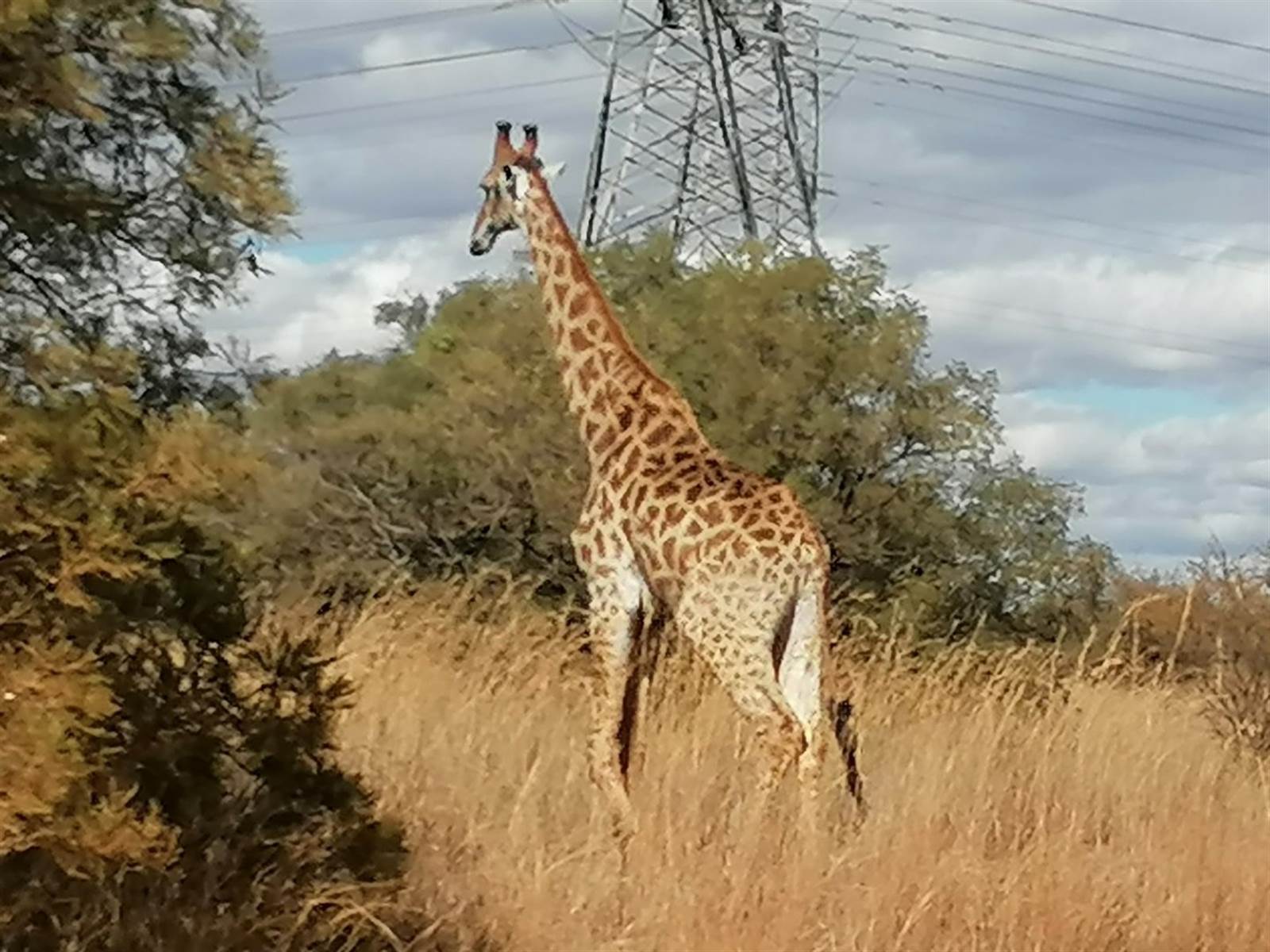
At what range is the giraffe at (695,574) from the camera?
953cm

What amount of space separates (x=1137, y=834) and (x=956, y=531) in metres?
8.53

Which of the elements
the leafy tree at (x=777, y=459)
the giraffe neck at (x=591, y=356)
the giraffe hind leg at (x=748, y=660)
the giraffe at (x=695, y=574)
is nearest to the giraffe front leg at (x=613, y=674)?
the giraffe at (x=695, y=574)

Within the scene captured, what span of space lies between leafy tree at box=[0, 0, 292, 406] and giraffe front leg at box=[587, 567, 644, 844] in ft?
12.4

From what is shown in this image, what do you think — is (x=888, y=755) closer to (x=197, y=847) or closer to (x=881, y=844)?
(x=881, y=844)

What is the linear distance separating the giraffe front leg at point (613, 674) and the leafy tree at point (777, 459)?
6893 mm

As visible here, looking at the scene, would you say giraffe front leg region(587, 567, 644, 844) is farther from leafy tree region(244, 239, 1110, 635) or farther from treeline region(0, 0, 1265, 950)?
leafy tree region(244, 239, 1110, 635)

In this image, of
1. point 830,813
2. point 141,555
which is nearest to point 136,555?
point 141,555

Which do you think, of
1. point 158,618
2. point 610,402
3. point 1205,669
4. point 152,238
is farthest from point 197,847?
point 1205,669

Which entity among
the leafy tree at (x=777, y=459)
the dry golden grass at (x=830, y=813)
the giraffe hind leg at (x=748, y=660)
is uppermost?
the leafy tree at (x=777, y=459)

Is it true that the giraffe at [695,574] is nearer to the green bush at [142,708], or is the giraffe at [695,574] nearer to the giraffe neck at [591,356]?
the giraffe neck at [591,356]

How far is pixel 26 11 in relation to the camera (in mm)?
5215

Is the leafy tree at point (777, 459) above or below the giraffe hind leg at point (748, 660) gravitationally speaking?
above

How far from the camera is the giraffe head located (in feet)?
34.3

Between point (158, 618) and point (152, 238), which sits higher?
point (152, 238)
